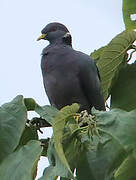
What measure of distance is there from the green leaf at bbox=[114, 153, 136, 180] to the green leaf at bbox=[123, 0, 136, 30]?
0.60 metres

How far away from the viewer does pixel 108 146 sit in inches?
51.2

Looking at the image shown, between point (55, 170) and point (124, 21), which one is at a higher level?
point (124, 21)

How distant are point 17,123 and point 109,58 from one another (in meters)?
0.50

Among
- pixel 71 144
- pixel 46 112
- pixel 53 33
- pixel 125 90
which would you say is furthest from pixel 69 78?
pixel 71 144

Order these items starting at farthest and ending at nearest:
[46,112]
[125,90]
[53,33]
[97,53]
Result: [53,33], [97,53], [125,90], [46,112]

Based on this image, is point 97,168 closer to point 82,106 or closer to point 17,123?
point 17,123

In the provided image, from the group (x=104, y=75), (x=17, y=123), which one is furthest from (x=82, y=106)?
(x=17, y=123)

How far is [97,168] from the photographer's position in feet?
4.36

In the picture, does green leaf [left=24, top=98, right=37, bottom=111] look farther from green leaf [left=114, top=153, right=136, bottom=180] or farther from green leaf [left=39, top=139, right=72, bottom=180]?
green leaf [left=114, top=153, right=136, bottom=180]

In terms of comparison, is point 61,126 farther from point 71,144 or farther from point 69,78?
point 69,78

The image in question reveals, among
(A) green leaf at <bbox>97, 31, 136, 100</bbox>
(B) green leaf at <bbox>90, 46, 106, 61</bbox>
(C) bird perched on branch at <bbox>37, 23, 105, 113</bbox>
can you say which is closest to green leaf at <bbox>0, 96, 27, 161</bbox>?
(A) green leaf at <bbox>97, 31, 136, 100</bbox>

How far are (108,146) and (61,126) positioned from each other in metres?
0.12

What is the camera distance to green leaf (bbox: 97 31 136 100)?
1.77 meters

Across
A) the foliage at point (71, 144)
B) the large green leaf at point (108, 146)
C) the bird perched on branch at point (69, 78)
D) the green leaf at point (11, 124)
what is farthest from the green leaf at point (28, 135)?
the bird perched on branch at point (69, 78)
